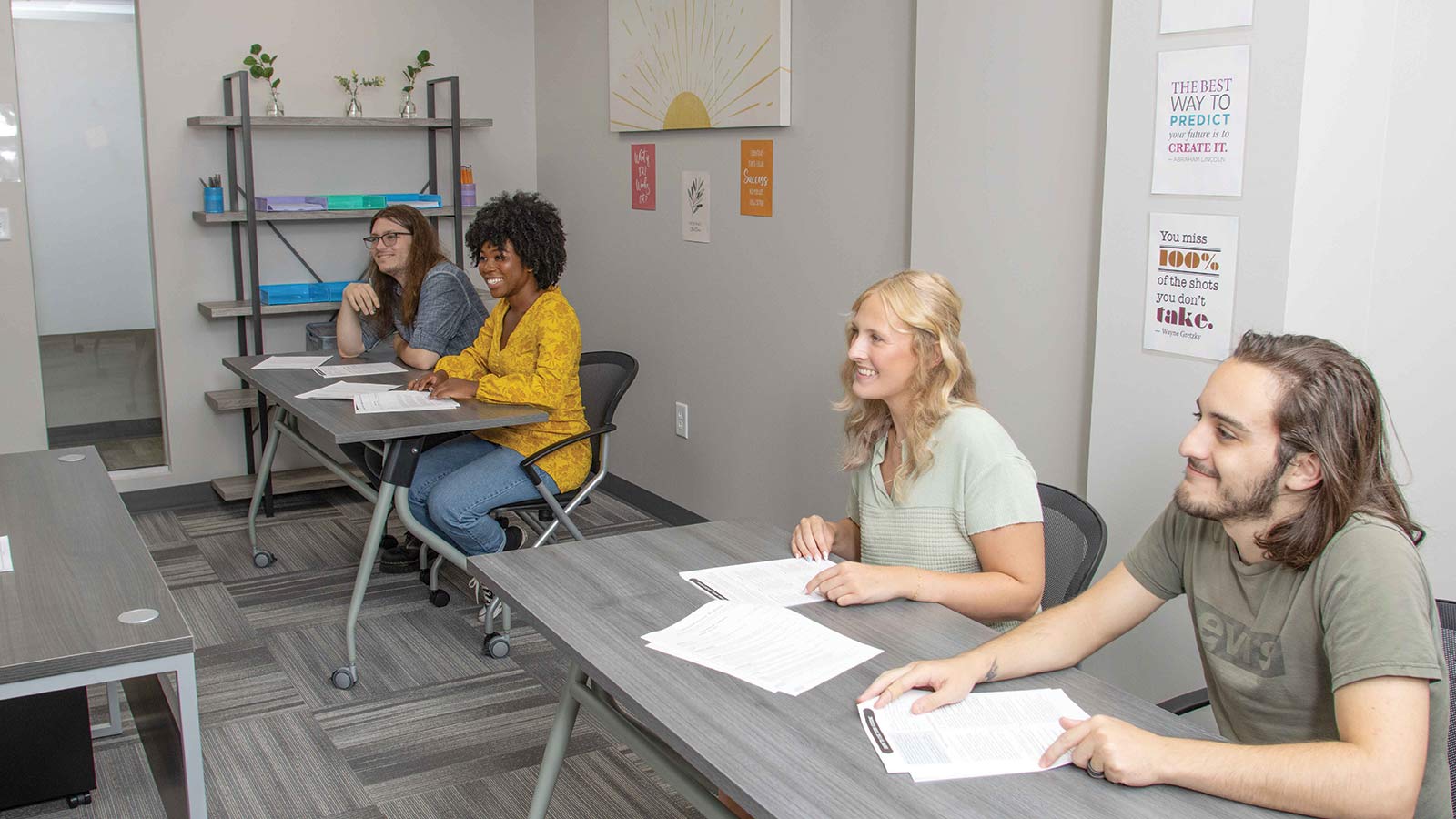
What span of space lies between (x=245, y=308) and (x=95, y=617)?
3229 millimetres

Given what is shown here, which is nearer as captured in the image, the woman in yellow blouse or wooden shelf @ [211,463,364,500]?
the woman in yellow blouse

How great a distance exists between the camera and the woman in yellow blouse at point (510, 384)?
346cm

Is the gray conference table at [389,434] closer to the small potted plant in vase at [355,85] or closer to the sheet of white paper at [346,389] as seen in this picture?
the sheet of white paper at [346,389]

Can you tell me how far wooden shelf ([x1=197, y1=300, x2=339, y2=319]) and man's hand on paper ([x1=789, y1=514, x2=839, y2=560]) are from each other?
3415 mm

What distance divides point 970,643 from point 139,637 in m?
1.22

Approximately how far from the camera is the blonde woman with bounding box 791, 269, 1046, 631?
205cm

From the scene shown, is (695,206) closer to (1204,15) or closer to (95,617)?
(1204,15)

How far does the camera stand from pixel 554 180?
5.50 m

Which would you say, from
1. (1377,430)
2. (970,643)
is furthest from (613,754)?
(1377,430)

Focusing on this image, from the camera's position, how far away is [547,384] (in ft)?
11.7

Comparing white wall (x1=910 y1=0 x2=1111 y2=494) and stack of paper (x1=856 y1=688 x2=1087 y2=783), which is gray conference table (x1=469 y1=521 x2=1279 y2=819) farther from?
white wall (x1=910 y1=0 x2=1111 y2=494)

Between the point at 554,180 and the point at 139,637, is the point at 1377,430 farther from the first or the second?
the point at 554,180

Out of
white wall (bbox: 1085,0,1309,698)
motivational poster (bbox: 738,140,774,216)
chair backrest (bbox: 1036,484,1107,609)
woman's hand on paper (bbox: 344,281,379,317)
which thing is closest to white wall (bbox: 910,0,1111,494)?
white wall (bbox: 1085,0,1309,698)

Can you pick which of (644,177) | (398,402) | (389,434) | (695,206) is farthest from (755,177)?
(389,434)
